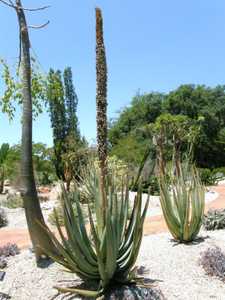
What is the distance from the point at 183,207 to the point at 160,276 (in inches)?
63.8

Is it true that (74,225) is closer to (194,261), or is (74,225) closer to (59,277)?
(59,277)

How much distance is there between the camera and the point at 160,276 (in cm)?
459

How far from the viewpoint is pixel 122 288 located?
13.2 feet

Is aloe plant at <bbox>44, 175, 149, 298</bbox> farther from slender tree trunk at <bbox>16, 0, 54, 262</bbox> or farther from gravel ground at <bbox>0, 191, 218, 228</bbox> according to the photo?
gravel ground at <bbox>0, 191, 218, 228</bbox>

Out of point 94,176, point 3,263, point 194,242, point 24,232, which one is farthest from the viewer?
point 24,232

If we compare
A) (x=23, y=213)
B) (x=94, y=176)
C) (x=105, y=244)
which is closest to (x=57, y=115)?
(x=23, y=213)

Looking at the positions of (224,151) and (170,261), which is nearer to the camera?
(170,261)

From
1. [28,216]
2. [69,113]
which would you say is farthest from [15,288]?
[69,113]

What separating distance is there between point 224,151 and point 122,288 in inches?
1343

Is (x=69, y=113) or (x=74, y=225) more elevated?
(x=69, y=113)

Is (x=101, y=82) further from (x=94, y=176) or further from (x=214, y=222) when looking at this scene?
(x=214, y=222)

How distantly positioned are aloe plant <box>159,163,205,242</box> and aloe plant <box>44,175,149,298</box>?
6.56 feet

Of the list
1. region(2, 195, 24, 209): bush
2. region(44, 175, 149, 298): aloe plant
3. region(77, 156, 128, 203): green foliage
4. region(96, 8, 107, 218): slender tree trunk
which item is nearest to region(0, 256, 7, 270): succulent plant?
Answer: region(44, 175, 149, 298): aloe plant

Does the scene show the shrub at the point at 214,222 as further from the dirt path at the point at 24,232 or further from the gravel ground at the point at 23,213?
the gravel ground at the point at 23,213
